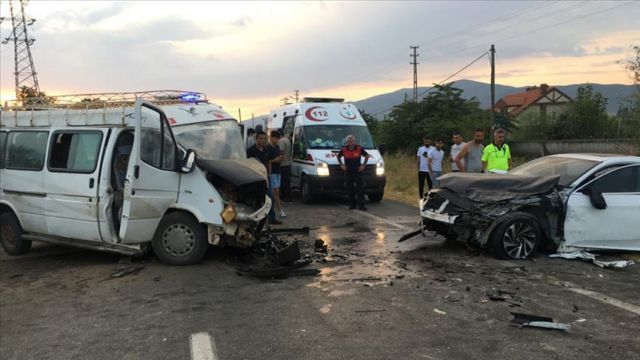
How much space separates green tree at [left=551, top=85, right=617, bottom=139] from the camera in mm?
56750

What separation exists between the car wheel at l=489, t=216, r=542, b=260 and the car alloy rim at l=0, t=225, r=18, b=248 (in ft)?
22.2

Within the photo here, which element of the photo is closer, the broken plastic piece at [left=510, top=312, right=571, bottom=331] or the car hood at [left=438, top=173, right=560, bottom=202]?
→ the broken plastic piece at [left=510, top=312, right=571, bottom=331]

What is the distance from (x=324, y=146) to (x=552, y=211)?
7192 mm

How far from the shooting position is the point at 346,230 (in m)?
9.77

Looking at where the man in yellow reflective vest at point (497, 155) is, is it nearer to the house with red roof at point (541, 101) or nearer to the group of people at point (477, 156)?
the group of people at point (477, 156)

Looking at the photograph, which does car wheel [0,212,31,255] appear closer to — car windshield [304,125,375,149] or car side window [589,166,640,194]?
car windshield [304,125,375,149]

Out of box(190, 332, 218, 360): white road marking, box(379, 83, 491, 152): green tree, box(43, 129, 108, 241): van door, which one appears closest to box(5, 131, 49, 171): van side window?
box(43, 129, 108, 241): van door

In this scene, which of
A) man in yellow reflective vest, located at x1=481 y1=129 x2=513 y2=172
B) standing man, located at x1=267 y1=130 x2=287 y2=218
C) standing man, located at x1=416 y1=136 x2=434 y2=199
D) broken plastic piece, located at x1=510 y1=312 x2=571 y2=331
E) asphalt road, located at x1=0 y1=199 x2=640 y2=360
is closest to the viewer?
asphalt road, located at x1=0 y1=199 x2=640 y2=360

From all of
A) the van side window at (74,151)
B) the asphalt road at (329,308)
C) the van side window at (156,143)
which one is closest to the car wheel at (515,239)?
the asphalt road at (329,308)

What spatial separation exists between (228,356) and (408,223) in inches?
269

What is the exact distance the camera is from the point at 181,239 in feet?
23.4

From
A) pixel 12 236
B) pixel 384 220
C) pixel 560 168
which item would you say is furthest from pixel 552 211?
pixel 12 236

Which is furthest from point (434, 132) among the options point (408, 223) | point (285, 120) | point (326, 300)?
point (326, 300)

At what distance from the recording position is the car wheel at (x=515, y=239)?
23.6ft
